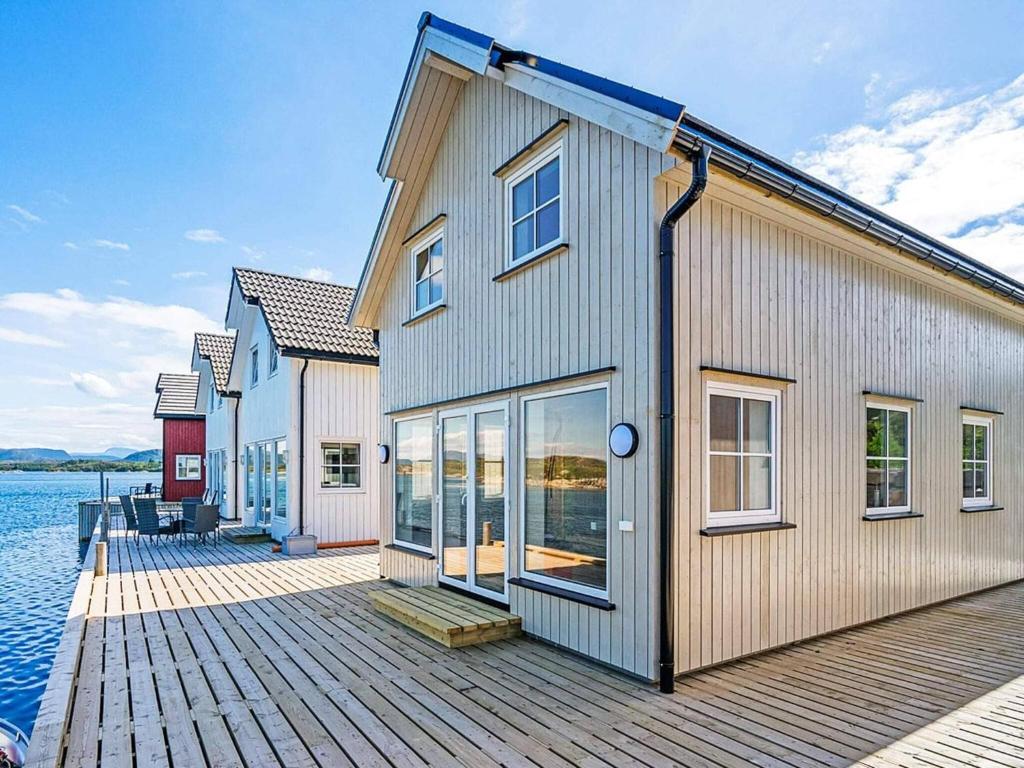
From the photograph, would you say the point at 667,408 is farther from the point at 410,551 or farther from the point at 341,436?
the point at 341,436

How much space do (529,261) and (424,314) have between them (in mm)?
2363

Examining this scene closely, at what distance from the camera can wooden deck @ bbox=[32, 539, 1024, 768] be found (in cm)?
336

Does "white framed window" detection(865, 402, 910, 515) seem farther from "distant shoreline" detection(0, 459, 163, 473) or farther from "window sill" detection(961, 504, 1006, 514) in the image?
"distant shoreline" detection(0, 459, 163, 473)

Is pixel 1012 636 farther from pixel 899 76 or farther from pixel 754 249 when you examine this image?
pixel 899 76

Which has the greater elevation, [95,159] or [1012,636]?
[95,159]

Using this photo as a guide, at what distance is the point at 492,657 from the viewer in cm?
505

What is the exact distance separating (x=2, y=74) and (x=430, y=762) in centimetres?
1350

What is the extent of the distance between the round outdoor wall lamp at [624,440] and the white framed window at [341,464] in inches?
351

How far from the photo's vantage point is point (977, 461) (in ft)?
26.2

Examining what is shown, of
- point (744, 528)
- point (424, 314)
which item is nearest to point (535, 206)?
point (424, 314)

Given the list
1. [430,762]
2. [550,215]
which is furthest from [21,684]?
[550,215]

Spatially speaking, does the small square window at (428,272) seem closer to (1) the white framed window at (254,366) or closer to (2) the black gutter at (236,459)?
(1) the white framed window at (254,366)

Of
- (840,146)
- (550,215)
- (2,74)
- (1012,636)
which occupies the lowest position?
(1012,636)

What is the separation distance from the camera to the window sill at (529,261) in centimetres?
536
